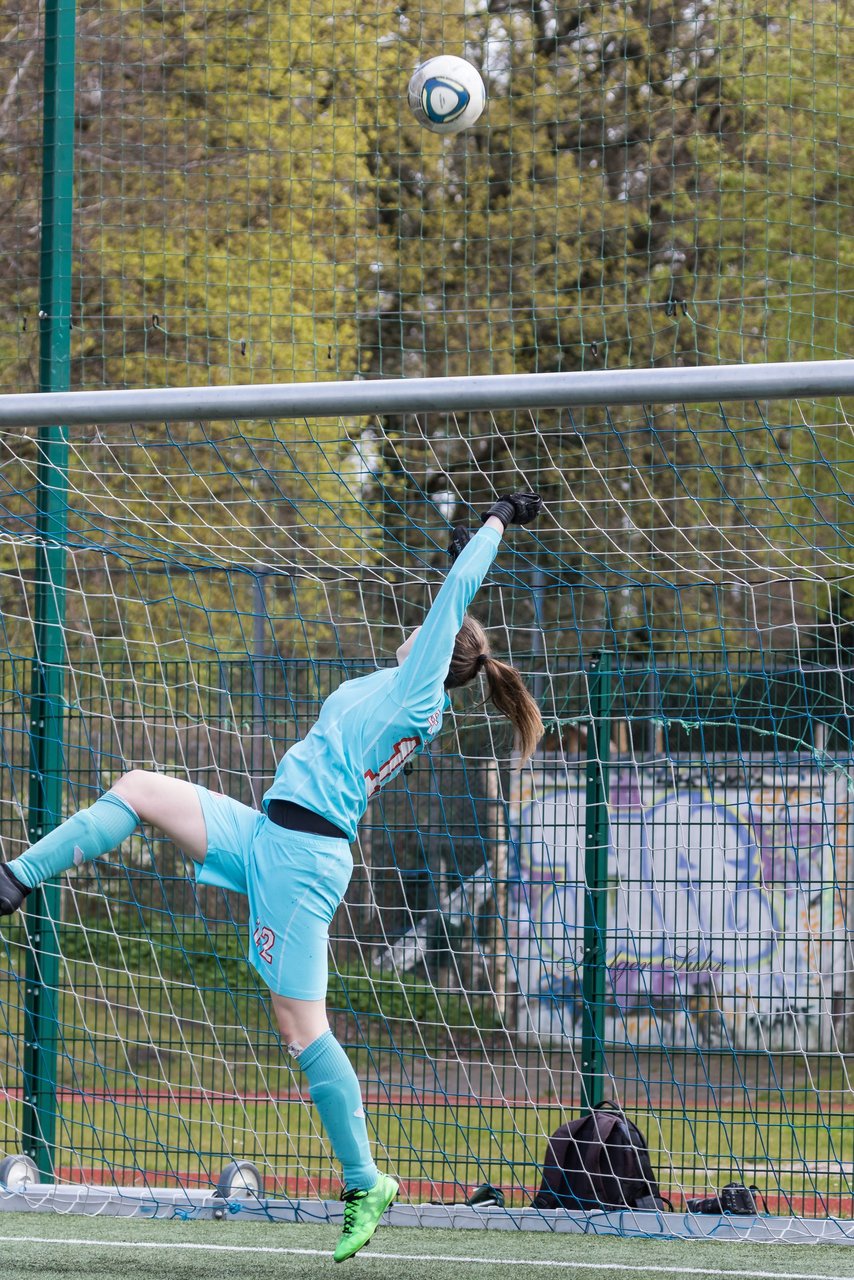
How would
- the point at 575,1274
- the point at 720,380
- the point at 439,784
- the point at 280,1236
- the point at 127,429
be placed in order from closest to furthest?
the point at 720,380 < the point at 575,1274 < the point at 280,1236 < the point at 439,784 < the point at 127,429

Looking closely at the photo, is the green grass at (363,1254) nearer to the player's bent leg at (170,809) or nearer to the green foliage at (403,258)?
the player's bent leg at (170,809)

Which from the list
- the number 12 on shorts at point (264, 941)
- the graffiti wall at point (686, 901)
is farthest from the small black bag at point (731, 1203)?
the number 12 on shorts at point (264, 941)

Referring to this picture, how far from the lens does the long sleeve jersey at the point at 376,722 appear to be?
3.84 metres

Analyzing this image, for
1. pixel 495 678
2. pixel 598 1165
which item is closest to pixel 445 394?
pixel 495 678

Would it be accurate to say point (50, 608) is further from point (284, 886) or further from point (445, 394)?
point (284, 886)

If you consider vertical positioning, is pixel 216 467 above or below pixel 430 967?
above

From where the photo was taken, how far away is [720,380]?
4352 millimetres

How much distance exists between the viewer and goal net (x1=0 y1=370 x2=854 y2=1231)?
5977 mm

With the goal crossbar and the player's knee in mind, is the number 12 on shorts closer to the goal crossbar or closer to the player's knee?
the player's knee

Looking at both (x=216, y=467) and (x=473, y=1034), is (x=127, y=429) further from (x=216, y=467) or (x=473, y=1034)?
(x=473, y=1034)

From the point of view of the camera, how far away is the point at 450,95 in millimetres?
6102

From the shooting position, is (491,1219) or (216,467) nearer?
(491,1219)

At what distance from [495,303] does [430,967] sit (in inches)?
314

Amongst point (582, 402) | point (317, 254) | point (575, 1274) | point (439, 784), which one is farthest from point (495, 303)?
point (575, 1274)
